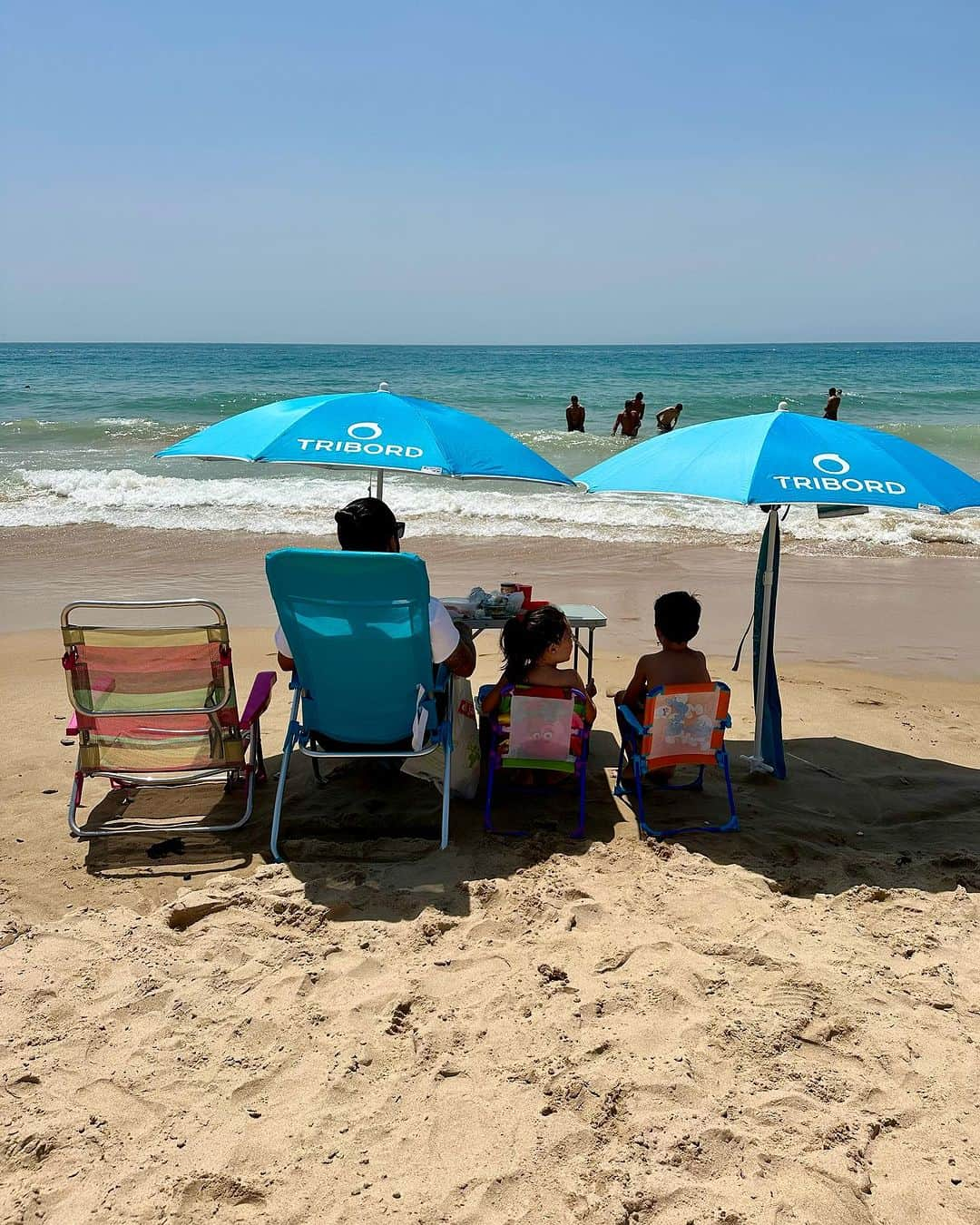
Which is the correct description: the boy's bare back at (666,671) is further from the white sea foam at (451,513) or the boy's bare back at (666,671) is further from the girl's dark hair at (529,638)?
the white sea foam at (451,513)

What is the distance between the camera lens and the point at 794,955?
310cm

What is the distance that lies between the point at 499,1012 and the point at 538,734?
1404 millimetres

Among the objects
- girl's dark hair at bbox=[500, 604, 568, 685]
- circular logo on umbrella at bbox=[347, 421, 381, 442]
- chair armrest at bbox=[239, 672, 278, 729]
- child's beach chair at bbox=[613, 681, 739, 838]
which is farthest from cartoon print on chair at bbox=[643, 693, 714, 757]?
circular logo on umbrella at bbox=[347, 421, 381, 442]

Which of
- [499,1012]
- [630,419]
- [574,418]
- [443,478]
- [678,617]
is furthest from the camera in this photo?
[574,418]

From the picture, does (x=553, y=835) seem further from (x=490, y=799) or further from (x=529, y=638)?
(x=529, y=638)

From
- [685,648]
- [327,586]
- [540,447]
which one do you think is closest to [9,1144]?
[327,586]

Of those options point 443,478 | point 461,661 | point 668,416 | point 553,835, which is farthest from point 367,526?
point 668,416

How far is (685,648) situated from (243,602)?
4732 mm

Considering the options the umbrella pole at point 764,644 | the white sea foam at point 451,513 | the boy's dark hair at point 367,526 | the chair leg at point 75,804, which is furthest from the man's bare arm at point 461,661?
the white sea foam at point 451,513

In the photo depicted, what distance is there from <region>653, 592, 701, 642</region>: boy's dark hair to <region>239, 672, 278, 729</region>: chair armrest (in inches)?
67.4

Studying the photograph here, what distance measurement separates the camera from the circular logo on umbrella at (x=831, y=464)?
3.92 metres

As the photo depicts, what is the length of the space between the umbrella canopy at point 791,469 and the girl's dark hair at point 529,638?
0.62m

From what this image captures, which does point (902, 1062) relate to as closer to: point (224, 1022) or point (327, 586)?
point (224, 1022)

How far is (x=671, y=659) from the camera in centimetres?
421
